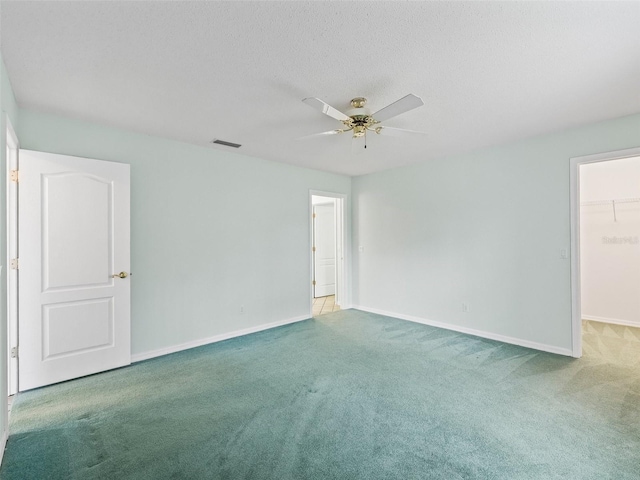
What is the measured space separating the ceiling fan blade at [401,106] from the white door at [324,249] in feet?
15.5

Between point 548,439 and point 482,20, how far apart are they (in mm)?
2629

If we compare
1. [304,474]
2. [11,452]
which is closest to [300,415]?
[304,474]

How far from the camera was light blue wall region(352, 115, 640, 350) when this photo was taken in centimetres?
359

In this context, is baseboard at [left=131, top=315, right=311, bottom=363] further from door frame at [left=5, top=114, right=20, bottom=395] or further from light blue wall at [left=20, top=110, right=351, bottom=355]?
door frame at [left=5, top=114, right=20, bottom=395]

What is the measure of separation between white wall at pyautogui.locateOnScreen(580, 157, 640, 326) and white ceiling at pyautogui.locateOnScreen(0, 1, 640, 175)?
227 cm

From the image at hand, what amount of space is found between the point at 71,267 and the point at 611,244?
7.03 meters

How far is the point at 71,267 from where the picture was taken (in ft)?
9.87

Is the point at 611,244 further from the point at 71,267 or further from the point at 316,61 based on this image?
the point at 71,267

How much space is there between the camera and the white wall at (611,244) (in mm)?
4594

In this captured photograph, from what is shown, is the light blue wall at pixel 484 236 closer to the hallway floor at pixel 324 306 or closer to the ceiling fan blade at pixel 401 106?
the hallway floor at pixel 324 306

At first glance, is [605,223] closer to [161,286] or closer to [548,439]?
[548,439]

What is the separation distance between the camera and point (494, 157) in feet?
13.5

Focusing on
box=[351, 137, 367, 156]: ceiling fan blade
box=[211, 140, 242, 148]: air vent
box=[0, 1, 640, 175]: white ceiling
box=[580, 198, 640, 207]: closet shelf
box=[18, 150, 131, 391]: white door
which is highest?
box=[211, 140, 242, 148]: air vent

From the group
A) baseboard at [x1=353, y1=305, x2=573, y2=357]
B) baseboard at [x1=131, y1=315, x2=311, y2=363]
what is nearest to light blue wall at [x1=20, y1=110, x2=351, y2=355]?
baseboard at [x1=131, y1=315, x2=311, y2=363]
